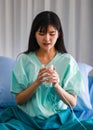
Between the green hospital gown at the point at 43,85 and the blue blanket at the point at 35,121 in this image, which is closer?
the blue blanket at the point at 35,121

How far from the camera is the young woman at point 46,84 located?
130 cm

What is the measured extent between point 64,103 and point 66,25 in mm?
892

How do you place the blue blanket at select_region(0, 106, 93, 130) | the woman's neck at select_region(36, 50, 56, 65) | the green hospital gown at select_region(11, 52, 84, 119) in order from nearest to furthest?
the blue blanket at select_region(0, 106, 93, 130), the green hospital gown at select_region(11, 52, 84, 119), the woman's neck at select_region(36, 50, 56, 65)

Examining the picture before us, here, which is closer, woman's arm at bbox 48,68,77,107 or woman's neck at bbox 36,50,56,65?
woman's arm at bbox 48,68,77,107

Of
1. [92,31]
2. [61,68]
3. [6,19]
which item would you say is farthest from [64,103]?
[6,19]

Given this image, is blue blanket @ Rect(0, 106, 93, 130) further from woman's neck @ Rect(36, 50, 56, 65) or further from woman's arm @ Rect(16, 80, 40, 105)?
woman's neck @ Rect(36, 50, 56, 65)

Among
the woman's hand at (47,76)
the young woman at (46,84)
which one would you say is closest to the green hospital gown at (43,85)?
the young woman at (46,84)

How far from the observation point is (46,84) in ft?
4.33

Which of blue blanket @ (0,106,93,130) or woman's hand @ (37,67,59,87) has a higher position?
woman's hand @ (37,67,59,87)

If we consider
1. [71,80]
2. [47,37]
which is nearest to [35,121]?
[71,80]

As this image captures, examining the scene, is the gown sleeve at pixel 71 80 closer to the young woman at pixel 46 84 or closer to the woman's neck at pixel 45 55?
the young woman at pixel 46 84

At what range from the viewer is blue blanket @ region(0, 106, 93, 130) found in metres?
1.24

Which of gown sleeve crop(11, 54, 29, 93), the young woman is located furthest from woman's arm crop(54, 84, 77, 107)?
gown sleeve crop(11, 54, 29, 93)

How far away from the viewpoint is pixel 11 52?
2197 millimetres
